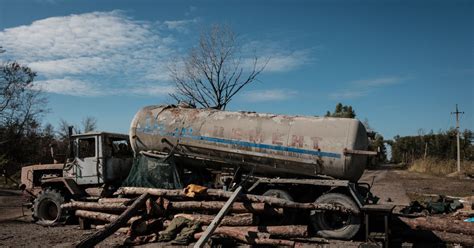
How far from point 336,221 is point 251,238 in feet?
7.24

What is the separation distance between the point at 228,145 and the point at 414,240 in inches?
195

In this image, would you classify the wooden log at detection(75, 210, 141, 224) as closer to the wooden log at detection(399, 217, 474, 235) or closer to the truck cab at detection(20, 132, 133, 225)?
the truck cab at detection(20, 132, 133, 225)

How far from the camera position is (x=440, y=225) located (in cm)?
918

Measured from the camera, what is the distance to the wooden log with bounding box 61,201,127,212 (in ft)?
35.2

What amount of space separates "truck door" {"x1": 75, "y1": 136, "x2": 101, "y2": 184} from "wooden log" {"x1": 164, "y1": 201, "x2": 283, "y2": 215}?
9.41 feet

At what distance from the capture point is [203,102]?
27562 millimetres

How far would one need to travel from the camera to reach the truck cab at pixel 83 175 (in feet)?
38.8

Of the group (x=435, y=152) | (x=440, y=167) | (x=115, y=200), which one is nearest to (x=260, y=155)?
(x=115, y=200)

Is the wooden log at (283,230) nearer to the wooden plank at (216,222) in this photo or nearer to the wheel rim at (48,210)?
the wooden plank at (216,222)

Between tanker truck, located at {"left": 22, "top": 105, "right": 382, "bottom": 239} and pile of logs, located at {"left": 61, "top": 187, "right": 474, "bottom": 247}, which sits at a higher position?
tanker truck, located at {"left": 22, "top": 105, "right": 382, "bottom": 239}

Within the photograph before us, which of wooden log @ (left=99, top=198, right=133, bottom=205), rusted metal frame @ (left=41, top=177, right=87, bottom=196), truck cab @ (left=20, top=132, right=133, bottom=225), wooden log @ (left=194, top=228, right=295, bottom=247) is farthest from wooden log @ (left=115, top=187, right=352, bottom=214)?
rusted metal frame @ (left=41, top=177, right=87, bottom=196)

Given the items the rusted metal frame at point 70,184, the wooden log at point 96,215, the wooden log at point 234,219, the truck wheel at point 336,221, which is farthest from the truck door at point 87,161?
the truck wheel at point 336,221

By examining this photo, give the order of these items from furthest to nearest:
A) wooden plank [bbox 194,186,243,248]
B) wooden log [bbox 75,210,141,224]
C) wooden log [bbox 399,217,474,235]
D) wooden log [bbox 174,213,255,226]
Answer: wooden log [bbox 75,210,141,224], wooden log [bbox 174,213,255,226], wooden log [bbox 399,217,474,235], wooden plank [bbox 194,186,243,248]

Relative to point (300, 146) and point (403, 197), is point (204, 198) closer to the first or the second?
point (300, 146)
